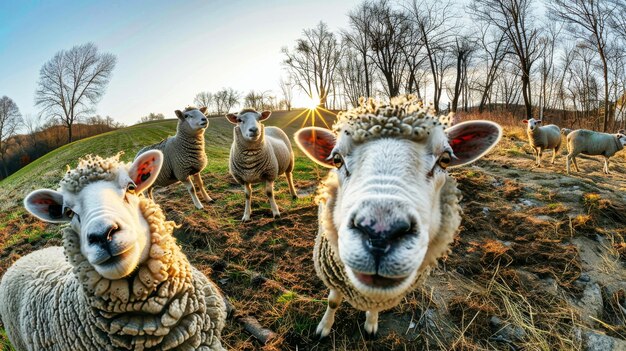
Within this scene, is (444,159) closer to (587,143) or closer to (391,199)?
(391,199)

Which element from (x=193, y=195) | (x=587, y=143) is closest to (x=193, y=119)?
(x=193, y=195)

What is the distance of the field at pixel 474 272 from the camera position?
297cm

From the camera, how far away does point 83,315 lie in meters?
2.18

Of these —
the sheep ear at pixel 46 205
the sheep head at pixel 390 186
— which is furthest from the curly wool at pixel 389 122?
the sheep ear at pixel 46 205

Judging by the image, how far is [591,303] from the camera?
3316mm

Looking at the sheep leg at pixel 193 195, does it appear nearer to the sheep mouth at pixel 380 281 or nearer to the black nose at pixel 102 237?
the black nose at pixel 102 237

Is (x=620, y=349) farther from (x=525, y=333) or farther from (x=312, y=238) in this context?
(x=312, y=238)

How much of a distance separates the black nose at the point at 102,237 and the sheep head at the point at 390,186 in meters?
1.34

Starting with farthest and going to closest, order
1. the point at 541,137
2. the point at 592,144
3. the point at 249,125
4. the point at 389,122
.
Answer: the point at 541,137
the point at 592,144
the point at 249,125
the point at 389,122

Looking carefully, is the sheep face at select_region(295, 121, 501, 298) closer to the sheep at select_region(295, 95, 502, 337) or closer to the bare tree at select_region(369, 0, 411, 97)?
the sheep at select_region(295, 95, 502, 337)

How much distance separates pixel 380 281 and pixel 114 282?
68.0 inches

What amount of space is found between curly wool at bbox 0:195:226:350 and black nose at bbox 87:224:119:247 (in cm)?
36

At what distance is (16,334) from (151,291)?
6.01 feet

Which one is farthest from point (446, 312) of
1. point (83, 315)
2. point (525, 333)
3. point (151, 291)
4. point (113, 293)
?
point (83, 315)
